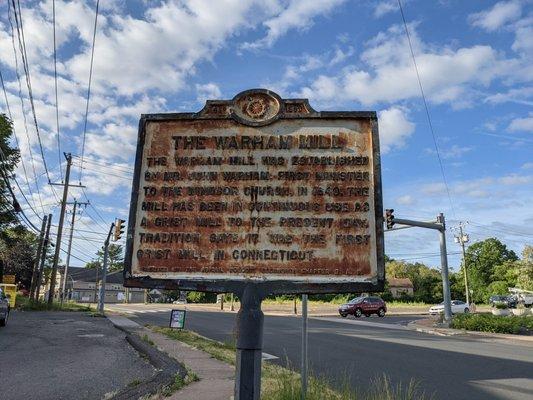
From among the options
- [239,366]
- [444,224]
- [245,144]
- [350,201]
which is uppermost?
[444,224]

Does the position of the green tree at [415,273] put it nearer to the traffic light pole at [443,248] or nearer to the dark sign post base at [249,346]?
the traffic light pole at [443,248]

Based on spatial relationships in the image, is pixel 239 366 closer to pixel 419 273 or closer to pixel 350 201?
pixel 350 201

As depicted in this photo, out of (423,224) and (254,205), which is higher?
(423,224)

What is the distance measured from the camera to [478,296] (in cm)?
8038

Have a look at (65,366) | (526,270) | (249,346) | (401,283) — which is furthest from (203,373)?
(401,283)

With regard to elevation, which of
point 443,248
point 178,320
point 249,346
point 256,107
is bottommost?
point 178,320

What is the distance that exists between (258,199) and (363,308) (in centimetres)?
3500

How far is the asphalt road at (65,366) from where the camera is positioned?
290 inches

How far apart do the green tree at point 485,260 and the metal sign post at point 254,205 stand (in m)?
85.4

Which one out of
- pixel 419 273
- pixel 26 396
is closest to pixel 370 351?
pixel 26 396

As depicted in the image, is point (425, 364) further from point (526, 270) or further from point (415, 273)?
point (415, 273)

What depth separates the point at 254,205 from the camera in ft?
14.6

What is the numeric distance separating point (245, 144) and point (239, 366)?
1.98 metres

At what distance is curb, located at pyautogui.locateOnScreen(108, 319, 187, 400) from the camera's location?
649 centimetres
